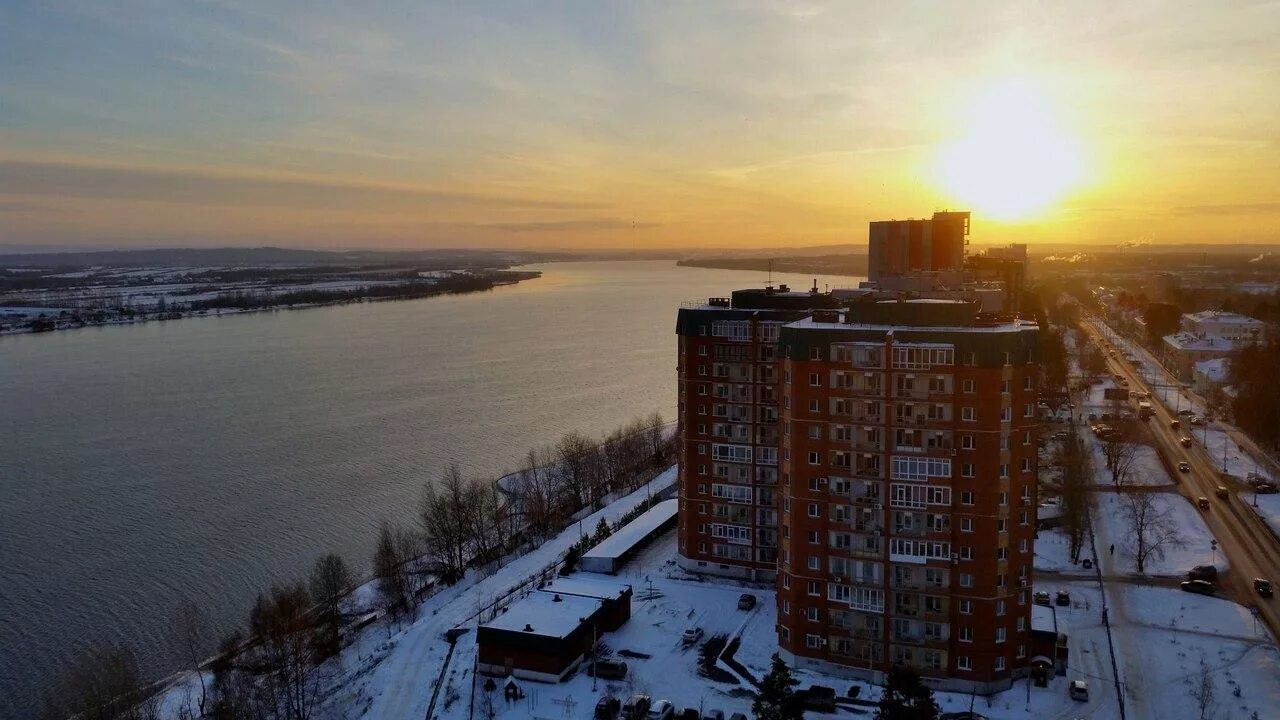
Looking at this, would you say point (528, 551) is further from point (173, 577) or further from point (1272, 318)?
point (1272, 318)

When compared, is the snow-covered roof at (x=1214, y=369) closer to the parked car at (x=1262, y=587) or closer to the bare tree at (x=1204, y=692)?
the parked car at (x=1262, y=587)

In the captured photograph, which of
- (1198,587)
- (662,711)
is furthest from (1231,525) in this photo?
(662,711)

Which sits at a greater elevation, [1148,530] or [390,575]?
[1148,530]

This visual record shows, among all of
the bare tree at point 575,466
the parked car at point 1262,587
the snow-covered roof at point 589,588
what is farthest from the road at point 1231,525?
the bare tree at point 575,466

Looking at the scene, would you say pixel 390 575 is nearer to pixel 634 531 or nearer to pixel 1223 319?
pixel 634 531

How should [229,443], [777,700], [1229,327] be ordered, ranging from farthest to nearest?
[1229,327] < [229,443] < [777,700]

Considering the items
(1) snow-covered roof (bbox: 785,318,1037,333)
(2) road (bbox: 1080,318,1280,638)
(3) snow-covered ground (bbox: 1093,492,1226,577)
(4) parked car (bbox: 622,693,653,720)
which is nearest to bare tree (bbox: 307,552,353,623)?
(4) parked car (bbox: 622,693,653,720)

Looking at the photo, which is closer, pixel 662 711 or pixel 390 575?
pixel 662 711
